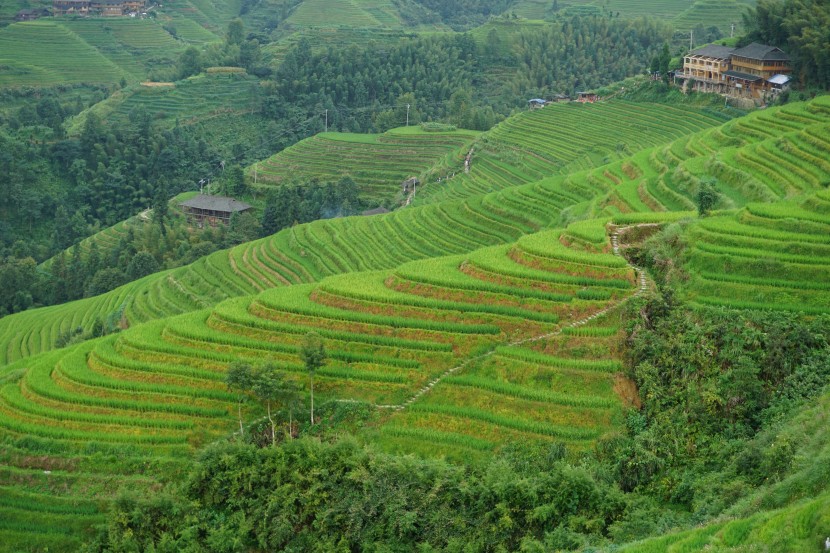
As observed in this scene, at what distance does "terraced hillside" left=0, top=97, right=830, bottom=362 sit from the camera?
2773 cm

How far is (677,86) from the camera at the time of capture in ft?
164

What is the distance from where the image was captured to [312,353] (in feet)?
56.2

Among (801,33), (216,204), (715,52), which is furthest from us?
(715,52)

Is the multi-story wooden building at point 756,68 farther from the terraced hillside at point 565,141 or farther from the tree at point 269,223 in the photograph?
the tree at point 269,223

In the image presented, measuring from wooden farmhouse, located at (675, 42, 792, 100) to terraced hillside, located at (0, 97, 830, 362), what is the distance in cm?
1033

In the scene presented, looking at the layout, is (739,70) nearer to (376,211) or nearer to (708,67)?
(708,67)

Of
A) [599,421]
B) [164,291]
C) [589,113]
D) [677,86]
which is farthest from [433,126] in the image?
[599,421]

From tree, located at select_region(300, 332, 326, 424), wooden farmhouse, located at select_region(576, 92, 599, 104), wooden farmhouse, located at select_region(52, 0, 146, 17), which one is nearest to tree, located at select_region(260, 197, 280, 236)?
wooden farmhouse, located at select_region(576, 92, 599, 104)

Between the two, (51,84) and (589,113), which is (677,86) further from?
(51,84)

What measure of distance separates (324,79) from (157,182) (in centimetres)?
1856

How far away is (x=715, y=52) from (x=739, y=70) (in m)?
2.40

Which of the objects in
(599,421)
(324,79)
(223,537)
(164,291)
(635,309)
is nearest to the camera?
(223,537)

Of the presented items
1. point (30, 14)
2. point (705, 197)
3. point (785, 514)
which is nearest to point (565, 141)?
point (705, 197)

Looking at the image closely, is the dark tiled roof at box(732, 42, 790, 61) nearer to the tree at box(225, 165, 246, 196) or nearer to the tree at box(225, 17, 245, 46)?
the tree at box(225, 165, 246, 196)
